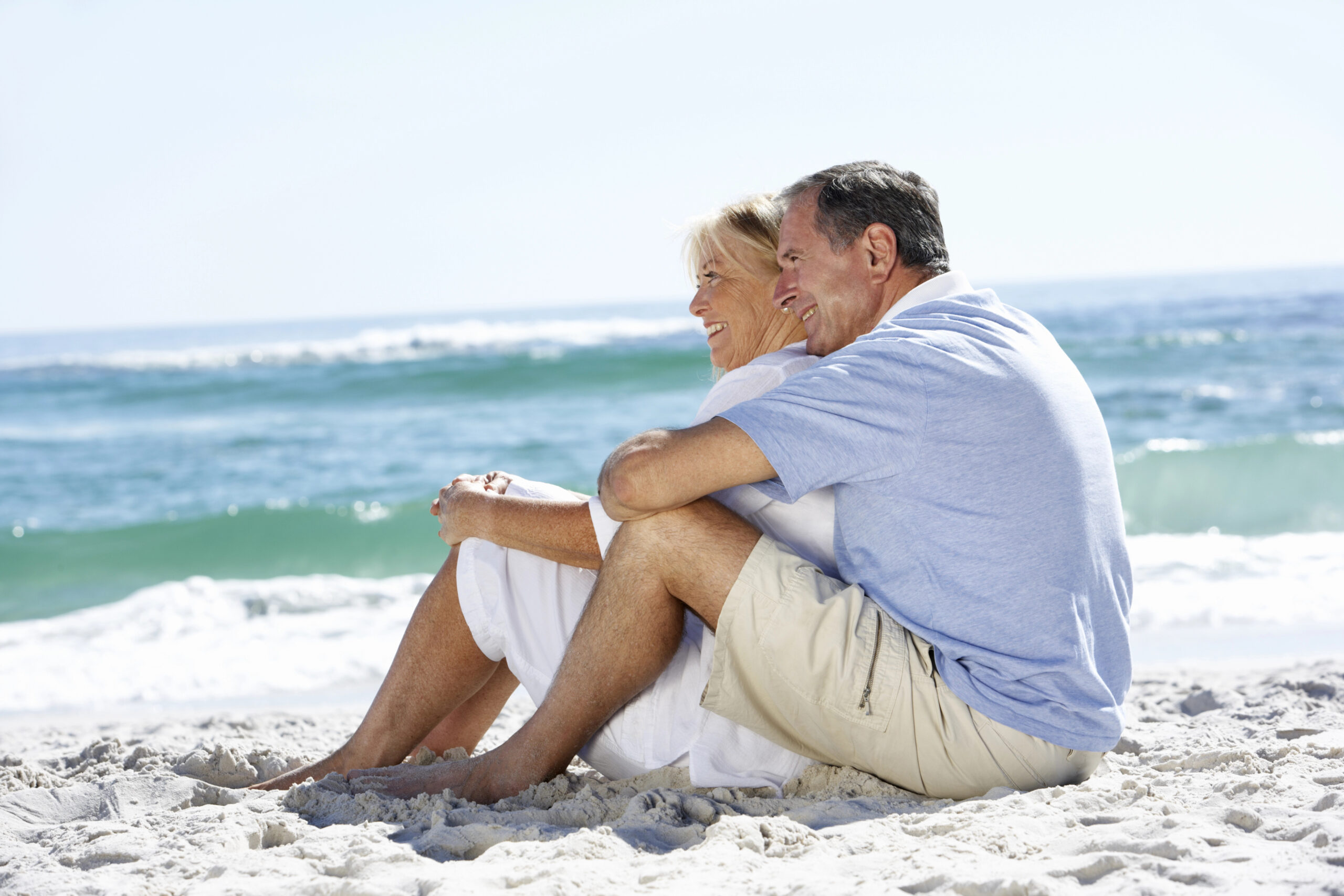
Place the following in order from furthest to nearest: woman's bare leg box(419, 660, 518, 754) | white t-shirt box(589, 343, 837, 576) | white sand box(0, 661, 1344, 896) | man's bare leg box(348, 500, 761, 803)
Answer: woman's bare leg box(419, 660, 518, 754) → white t-shirt box(589, 343, 837, 576) → man's bare leg box(348, 500, 761, 803) → white sand box(0, 661, 1344, 896)

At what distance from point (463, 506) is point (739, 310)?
931 millimetres

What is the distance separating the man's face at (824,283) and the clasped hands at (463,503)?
774 millimetres

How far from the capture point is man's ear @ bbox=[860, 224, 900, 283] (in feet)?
7.22

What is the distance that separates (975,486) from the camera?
183 centimetres

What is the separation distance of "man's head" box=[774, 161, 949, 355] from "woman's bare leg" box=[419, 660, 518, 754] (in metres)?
1.18

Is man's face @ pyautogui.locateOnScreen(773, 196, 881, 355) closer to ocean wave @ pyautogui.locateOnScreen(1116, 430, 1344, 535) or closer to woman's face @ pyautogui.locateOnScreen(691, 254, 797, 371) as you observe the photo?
woman's face @ pyautogui.locateOnScreen(691, 254, 797, 371)

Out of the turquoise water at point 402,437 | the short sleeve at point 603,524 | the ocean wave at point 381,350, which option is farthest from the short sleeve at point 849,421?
the ocean wave at point 381,350

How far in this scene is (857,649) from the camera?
1.90 metres

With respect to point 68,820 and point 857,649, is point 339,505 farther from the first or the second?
point 857,649

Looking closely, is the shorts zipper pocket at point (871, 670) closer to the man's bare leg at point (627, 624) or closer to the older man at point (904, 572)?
the older man at point (904, 572)

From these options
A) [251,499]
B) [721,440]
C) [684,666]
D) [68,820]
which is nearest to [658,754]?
[684,666]

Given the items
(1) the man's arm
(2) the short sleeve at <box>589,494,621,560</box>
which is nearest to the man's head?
(1) the man's arm

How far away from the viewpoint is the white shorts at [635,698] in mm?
2121

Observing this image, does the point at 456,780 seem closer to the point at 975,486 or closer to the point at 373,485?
the point at 975,486
